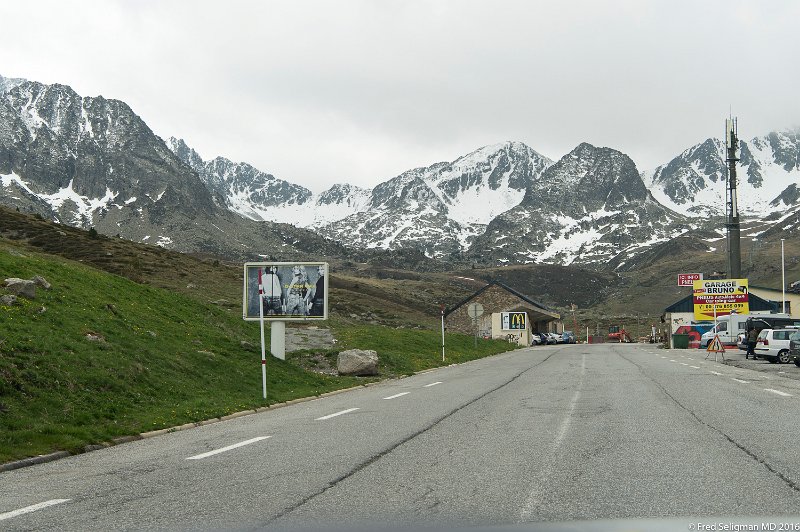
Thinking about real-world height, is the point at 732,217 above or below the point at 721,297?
above

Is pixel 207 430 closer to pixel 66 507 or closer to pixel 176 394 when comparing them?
pixel 176 394

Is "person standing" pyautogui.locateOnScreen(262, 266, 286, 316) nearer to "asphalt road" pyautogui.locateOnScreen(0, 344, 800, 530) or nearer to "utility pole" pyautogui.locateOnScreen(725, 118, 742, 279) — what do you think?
"asphalt road" pyautogui.locateOnScreen(0, 344, 800, 530)

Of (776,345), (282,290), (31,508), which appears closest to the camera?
(31,508)

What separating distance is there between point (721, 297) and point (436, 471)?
230 ft

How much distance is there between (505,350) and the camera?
2514 inches

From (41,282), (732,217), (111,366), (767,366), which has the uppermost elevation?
(732,217)

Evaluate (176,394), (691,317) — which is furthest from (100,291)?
(691,317)

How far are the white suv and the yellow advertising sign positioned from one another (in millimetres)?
35007

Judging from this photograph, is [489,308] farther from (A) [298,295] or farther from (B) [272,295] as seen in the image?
(B) [272,295]

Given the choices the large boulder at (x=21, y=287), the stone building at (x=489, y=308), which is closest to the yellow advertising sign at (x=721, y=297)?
the stone building at (x=489, y=308)

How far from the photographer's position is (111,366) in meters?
16.2

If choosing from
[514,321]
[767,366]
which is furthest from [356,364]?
[514,321]

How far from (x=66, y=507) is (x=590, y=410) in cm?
1000

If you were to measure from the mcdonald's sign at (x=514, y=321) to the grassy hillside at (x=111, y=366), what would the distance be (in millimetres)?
61856
